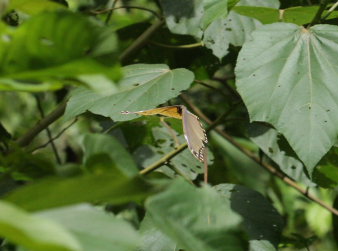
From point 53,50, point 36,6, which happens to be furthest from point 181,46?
point 53,50

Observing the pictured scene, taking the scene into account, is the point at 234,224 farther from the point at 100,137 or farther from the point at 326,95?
the point at 326,95

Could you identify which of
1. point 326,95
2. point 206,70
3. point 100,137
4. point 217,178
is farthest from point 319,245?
point 100,137

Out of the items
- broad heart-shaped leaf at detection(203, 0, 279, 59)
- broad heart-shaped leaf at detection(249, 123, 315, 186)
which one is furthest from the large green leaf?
broad heart-shaped leaf at detection(249, 123, 315, 186)

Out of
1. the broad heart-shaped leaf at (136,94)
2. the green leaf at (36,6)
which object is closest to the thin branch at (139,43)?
the broad heart-shaped leaf at (136,94)

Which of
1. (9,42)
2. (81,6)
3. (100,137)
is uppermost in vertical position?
(9,42)

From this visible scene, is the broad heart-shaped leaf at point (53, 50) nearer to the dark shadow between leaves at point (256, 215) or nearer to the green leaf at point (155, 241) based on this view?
the green leaf at point (155, 241)

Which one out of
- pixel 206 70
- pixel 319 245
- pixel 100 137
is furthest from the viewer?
pixel 319 245

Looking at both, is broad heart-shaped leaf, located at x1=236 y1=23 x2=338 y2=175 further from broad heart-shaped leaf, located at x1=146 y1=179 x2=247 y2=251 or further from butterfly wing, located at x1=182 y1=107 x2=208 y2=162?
broad heart-shaped leaf, located at x1=146 y1=179 x2=247 y2=251
